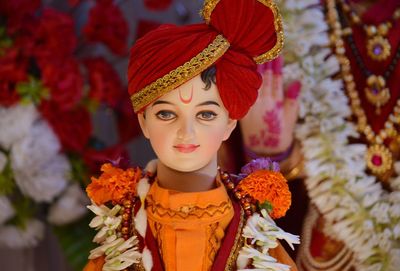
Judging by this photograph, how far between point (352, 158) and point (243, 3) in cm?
45

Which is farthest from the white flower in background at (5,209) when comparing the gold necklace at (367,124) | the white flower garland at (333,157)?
the gold necklace at (367,124)

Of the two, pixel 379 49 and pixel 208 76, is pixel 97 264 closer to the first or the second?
pixel 208 76

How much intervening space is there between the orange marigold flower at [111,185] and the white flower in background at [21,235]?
462 millimetres

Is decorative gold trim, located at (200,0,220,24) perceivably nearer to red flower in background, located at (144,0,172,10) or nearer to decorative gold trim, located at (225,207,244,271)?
decorative gold trim, located at (225,207,244,271)

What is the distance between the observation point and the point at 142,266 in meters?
0.77

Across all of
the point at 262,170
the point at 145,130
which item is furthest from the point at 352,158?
the point at 145,130

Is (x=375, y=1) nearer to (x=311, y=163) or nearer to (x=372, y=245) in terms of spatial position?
(x=311, y=163)

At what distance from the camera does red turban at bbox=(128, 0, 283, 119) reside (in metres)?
0.72

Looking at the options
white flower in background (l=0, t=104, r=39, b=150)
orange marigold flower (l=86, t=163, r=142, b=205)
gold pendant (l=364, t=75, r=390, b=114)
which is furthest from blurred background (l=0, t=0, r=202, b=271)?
gold pendant (l=364, t=75, r=390, b=114)

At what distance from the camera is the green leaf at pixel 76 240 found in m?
1.22

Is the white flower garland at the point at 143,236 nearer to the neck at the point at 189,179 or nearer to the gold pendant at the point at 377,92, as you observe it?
the neck at the point at 189,179

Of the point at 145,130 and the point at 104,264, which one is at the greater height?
the point at 145,130

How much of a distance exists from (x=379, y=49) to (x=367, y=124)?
145 mm

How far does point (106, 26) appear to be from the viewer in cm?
122
